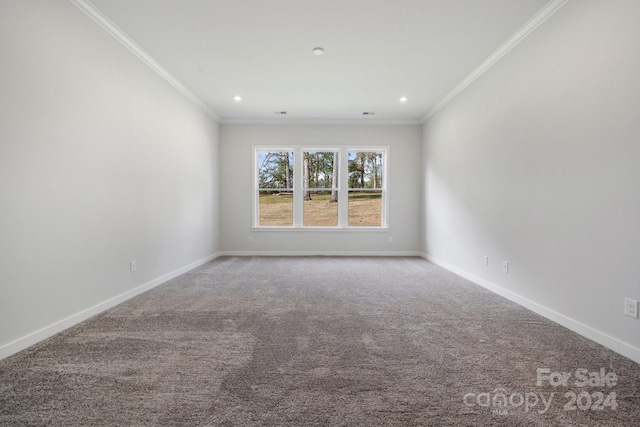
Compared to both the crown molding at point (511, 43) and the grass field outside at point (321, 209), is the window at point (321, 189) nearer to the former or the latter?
the grass field outside at point (321, 209)

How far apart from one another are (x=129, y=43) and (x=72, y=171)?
1.56 m

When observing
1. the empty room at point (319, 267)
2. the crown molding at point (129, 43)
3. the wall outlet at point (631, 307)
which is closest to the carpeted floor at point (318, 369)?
the empty room at point (319, 267)

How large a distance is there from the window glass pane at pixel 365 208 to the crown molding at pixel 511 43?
2.17m

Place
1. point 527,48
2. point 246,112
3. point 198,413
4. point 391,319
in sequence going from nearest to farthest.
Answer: point 198,413, point 391,319, point 527,48, point 246,112

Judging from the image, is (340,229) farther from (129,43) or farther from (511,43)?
(129,43)

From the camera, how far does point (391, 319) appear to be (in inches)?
94.3

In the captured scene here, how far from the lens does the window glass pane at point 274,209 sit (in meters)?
5.75

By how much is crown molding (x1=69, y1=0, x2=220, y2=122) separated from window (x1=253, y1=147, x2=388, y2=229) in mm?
1982

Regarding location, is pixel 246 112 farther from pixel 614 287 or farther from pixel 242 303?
pixel 614 287

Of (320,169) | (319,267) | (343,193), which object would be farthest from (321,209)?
(319,267)

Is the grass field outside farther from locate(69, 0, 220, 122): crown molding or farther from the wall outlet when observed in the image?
the wall outlet

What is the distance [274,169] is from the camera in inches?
228

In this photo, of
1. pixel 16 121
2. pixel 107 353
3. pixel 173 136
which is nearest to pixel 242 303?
pixel 107 353

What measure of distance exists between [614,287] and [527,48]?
226cm
